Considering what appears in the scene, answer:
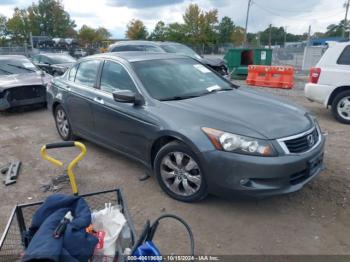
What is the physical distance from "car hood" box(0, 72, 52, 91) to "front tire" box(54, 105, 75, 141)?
8.87ft

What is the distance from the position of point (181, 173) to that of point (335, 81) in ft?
15.0

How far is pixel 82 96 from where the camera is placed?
4.69 meters

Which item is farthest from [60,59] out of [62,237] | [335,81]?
[62,237]

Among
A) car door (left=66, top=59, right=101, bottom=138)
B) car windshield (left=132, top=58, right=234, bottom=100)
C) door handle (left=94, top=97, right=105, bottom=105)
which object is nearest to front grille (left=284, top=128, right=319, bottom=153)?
car windshield (left=132, top=58, right=234, bottom=100)

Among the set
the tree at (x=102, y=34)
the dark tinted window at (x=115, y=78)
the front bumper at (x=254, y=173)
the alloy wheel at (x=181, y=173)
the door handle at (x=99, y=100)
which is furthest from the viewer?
the tree at (x=102, y=34)

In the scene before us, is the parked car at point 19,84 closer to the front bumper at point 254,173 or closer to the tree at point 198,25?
the front bumper at point 254,173

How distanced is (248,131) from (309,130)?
2.53ft

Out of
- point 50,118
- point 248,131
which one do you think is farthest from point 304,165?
point 50,118

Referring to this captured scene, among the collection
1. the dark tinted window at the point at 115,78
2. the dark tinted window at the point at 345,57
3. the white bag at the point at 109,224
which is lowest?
the white bag at the point at 109,224

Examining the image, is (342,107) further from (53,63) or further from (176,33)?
(176,33)

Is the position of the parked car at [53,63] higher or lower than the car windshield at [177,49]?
lower

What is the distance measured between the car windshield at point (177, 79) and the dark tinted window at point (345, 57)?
3.20 meters

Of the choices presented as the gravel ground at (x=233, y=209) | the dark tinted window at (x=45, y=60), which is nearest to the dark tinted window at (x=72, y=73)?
the gravel ground at (x=233, y=209)

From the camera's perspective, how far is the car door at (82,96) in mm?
4594
